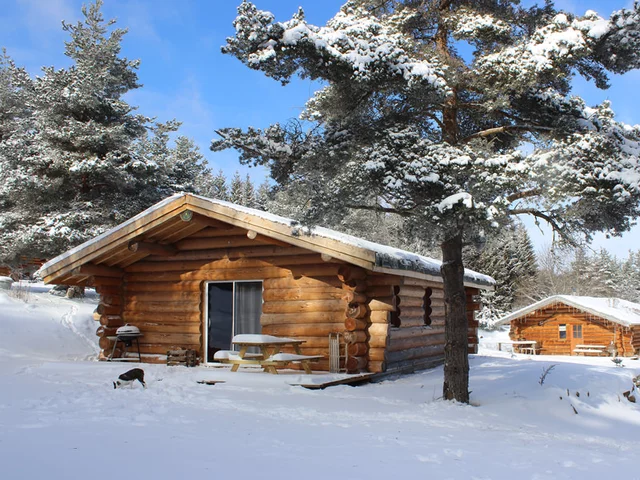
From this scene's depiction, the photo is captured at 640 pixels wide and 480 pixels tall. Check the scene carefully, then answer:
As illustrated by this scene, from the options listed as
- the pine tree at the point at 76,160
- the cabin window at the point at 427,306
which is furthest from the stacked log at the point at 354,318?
the pine tree at the point at 76,160

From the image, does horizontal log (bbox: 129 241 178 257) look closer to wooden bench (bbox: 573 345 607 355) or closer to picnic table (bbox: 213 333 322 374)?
picnic table (bbox: 213 333 322 374)

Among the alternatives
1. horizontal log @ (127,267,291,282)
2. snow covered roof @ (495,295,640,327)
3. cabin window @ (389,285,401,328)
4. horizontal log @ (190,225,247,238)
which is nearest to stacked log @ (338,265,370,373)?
cabin window @ (389,285,401,328)

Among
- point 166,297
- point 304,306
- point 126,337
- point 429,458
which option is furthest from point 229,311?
point 429,458

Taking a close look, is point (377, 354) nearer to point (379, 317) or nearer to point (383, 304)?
point (379, 317)

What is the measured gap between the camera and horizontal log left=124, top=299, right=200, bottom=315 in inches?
524

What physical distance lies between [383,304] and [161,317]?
574 cm

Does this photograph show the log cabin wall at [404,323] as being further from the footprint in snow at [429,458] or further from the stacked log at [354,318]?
the footprint in snow at [429,458]

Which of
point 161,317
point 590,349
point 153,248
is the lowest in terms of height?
point 590,349

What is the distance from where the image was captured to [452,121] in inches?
376

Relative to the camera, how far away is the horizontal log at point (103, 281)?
535 inches

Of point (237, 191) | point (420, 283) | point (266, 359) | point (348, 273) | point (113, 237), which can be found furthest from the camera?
point (237, 191)

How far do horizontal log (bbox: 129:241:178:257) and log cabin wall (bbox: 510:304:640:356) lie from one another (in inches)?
1048

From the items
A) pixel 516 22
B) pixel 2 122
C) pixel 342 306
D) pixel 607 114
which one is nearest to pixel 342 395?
pixel 342 306

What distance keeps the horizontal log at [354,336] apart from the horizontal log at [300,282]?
1.03 metres
